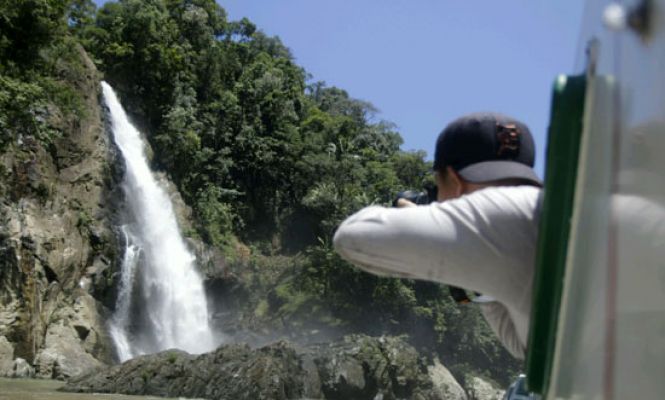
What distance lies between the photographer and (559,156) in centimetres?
99

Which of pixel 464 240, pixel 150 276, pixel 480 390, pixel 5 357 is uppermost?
pixel 150 276

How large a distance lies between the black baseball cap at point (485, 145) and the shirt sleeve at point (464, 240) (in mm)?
116

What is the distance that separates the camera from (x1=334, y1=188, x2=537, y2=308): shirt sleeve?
1.14m

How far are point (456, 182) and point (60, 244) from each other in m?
19.1

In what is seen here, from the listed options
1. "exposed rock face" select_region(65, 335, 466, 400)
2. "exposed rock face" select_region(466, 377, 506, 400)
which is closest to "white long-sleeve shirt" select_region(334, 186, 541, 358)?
"exposed rock face" select_region(65, 335, 466, 400)

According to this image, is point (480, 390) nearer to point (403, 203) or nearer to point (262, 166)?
point (262, 166)

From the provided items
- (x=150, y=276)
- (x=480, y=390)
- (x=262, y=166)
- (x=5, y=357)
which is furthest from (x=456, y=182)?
(x=262, y=166)

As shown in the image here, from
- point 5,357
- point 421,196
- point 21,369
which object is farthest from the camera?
point 21,369

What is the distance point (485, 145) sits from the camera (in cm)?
133

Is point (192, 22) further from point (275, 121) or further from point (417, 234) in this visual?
point (417, 234)

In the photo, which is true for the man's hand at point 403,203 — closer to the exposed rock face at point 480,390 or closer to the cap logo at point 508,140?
the cap logo at point 508,140

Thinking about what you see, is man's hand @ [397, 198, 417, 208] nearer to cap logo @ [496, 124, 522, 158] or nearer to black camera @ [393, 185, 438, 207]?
black camera @ [393, 185, 438, 207]

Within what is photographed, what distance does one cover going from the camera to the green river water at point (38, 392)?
38.7 feet

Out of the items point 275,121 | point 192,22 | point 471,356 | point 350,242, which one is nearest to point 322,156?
point 275,121
